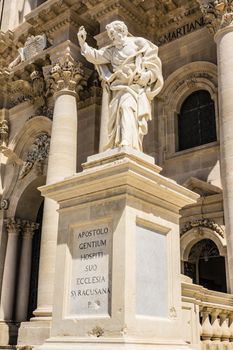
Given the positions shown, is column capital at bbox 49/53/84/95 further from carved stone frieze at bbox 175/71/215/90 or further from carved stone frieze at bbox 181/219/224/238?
carved stone frieze at bbox 181/219/224/238

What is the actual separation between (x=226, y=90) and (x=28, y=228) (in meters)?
11.2

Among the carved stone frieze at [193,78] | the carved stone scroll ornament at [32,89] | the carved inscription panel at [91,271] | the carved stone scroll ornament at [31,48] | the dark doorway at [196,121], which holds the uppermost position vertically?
the carved stone scroll ornament at [31,48]

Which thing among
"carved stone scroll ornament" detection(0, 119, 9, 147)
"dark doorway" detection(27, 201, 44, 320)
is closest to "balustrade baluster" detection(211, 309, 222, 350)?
"dark doorway" detection(27, 201, 44, 320)

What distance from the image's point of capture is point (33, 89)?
19.6 m

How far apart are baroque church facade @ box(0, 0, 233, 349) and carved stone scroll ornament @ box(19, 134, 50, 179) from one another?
0.17 feet

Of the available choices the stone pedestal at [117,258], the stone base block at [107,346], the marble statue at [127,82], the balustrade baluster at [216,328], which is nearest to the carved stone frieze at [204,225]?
the balustrade baluster at [216,328]

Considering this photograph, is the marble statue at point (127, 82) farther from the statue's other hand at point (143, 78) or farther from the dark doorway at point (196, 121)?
the dark doorway at point (196, 121)

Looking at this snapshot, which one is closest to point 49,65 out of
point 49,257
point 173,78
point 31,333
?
point 173,78

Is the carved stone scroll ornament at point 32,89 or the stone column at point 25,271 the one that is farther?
the carved stone scroll ornament at point 32,89

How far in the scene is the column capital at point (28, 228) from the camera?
64.9 feet

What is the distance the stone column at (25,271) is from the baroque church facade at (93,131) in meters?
0.04

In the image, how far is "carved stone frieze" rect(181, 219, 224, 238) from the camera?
503 inches

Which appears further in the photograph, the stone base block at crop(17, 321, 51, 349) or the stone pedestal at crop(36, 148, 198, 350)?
the stone base block at crop(17, 321, 51, 349)

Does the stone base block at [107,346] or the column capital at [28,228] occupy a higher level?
the column capital at [28,228]
